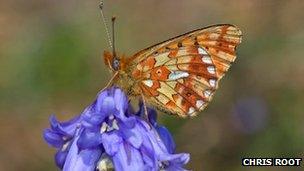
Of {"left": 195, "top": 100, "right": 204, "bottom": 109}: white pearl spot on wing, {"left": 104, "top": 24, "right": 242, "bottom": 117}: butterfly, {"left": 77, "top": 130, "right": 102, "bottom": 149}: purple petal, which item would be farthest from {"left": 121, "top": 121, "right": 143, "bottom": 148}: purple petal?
{"left": 195, "top": 100, "right": 204, "bottom": 109}: white pearl spot on wing

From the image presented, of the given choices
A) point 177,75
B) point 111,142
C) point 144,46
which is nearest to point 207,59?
point 177,75

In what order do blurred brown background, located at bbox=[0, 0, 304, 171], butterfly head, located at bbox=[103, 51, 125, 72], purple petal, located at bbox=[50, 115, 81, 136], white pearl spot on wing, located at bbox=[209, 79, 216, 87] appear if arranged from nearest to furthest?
1. purple petal, located at bbox=[50, 115, 81, 136]
2. butterfly head, located at bbox=[103, 51, 125, 72]
3. white pearl spot on wing, located at bbox=[209, 79, 216, 87]
4. blurred brown background, located at bbox=[0, 0, 304, 171]

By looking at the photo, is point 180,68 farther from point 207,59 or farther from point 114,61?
point 114,61

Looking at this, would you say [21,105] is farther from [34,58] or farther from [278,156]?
[278,156]

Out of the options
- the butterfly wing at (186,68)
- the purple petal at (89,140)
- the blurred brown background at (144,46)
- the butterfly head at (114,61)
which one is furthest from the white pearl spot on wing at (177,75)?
the blurred brown background at (144,46)

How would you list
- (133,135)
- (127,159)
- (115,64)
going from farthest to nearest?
(115,64) → (133,135) → (127,159)

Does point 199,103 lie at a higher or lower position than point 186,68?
lower

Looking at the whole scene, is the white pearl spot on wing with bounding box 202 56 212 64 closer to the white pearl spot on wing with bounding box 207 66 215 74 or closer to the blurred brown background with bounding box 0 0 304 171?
the white pearl spot on wing with bounding box 207 66 215 74
